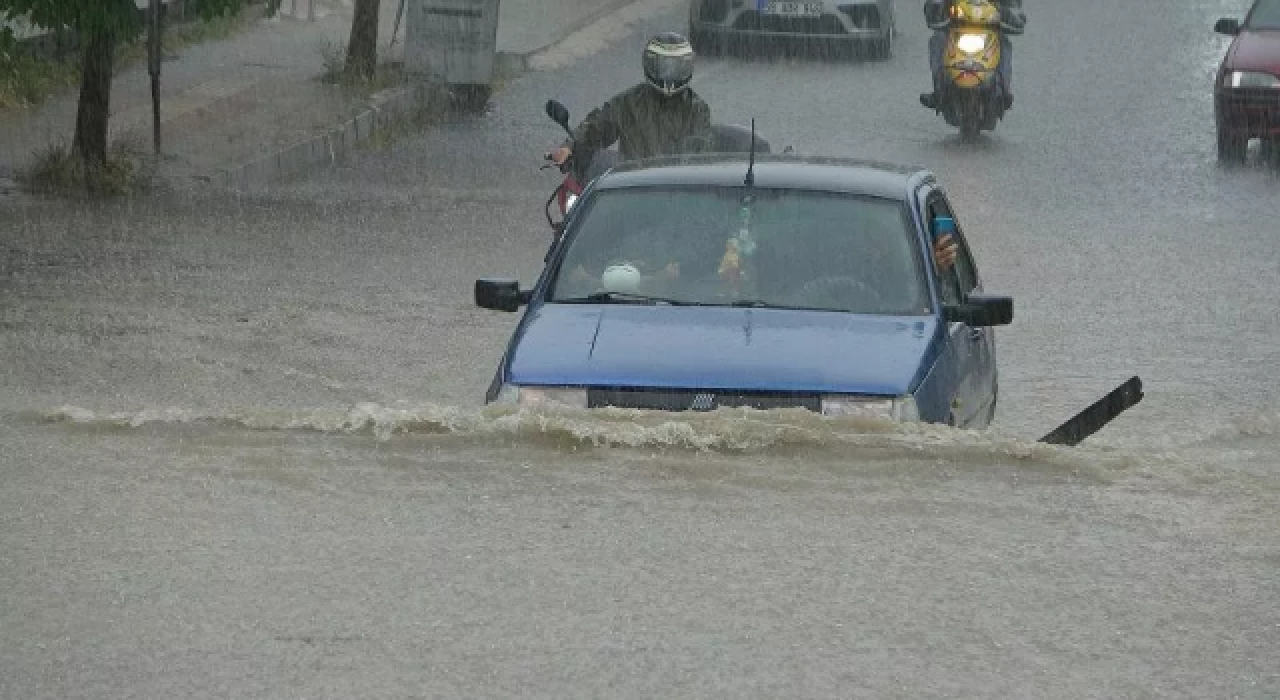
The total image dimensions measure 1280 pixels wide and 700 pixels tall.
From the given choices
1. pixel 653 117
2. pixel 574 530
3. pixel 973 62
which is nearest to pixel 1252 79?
pixel 973 62

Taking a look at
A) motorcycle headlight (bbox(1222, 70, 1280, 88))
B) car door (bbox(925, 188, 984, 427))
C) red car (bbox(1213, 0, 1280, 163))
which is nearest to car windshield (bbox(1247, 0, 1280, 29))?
red car (bbox(1213, 0, 1280, 163))

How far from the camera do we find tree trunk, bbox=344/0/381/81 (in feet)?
82.7

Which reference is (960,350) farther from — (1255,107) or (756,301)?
(1255,107)

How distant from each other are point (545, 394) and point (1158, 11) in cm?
2808

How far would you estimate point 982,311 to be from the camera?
31.7 feet

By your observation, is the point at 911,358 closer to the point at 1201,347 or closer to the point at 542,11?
the point at 1201,347

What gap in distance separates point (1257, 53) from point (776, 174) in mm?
13420

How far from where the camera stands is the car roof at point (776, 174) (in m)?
10.1

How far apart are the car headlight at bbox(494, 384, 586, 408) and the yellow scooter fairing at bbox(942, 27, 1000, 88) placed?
15.5 metres

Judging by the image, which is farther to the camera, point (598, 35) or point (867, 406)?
point (598, 35)

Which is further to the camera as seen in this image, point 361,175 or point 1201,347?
point 361,175

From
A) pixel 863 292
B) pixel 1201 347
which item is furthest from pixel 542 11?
pixel 863 292

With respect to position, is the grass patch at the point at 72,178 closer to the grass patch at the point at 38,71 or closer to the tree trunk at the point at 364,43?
the grass patch at the point at 38,71

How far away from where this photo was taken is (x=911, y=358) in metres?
9.07
